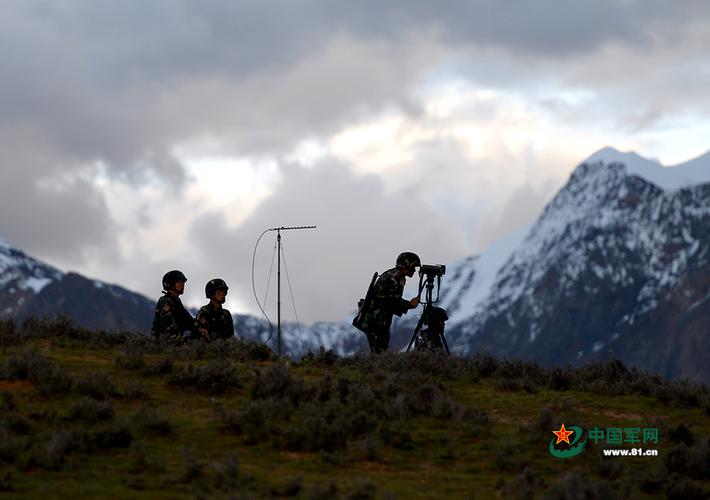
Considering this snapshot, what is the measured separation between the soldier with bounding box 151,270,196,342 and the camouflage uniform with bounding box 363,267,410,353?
11.0ft

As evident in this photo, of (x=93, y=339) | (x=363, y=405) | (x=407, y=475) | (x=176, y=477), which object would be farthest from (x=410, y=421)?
(x=93, y=339)

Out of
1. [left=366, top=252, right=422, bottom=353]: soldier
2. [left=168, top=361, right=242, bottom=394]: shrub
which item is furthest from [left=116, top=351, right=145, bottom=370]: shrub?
[left=366, top=252, right=422, bottom=353]: soldier

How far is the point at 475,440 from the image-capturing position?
23953 millimetres

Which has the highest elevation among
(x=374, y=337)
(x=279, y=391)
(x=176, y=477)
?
(x=374, y=337)

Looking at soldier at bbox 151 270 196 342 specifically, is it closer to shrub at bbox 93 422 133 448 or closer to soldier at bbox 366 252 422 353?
soldier at bbox 366 252 422 353

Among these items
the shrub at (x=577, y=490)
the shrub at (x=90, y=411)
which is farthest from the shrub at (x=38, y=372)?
the shrub at (x=577, y=490)

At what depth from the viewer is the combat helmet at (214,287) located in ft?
102

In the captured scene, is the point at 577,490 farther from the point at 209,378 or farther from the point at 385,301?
the point at 385,301

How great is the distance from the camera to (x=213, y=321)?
31.4 meters

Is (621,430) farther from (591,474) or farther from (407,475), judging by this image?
(407,475)

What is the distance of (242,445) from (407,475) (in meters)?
2.32

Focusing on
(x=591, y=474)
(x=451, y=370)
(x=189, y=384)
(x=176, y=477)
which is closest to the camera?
(x=176, y=477)

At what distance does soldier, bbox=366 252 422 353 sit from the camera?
3216 centimetres

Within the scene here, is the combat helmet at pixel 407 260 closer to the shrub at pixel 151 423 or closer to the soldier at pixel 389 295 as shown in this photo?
the soldier at pixel 389 295
